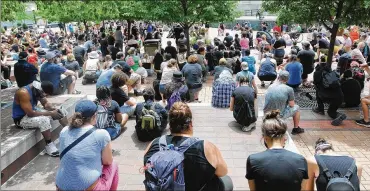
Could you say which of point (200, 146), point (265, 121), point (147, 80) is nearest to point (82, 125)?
point (200, 146)

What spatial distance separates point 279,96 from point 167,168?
14.2 ft

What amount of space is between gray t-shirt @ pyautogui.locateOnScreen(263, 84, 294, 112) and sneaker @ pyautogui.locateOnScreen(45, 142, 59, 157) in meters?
4.13

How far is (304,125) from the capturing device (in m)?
8.39

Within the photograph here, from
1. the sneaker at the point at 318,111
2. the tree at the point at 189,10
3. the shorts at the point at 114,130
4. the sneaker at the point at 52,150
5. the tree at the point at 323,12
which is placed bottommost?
the sneaker at the point at 318,111

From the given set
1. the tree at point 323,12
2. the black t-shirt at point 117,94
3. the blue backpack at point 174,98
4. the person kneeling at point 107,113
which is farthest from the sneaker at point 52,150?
the tree at point 323,12

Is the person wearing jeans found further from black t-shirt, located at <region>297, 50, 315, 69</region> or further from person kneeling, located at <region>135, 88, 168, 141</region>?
black t-shirt, located at <region>297, 50, 315, 69</region>

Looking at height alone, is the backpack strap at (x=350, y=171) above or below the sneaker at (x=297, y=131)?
above

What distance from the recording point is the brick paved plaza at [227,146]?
208 inches

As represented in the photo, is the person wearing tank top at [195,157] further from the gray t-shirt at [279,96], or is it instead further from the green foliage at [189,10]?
the green foliage at [189,10]

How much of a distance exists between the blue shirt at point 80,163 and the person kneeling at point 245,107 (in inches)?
149

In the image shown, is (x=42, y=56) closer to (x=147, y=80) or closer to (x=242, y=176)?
(x=147, y=80)

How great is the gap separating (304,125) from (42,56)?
10.9 meters

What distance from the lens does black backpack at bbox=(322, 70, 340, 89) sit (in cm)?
845

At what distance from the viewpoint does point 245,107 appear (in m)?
7.18
